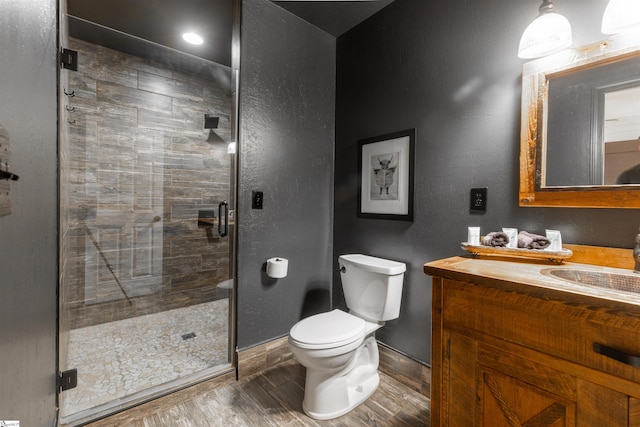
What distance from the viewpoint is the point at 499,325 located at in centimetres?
96

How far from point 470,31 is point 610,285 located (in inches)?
54.3

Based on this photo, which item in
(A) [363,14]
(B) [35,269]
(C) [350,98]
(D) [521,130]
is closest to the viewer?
(B) [35,269]

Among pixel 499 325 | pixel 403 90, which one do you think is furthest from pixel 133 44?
pixel 499 325

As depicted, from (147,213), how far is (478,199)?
2639 mm

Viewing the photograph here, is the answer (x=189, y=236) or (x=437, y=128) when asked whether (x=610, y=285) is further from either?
(x=189, y=236)

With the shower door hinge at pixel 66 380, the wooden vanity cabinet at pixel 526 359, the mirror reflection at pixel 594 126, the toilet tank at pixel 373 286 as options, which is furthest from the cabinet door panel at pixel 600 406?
the shower door hinge at pixel 66 380

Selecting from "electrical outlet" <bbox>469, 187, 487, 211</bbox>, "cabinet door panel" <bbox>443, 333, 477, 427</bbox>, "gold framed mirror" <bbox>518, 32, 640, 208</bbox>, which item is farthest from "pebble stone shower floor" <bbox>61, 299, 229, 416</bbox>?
"gold framed mirror" <bbox>518, 32, 640, 208</bbox>

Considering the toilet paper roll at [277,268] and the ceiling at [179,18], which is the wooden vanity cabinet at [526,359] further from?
the ceiling at [179,18]

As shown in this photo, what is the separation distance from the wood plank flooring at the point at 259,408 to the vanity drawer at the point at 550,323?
2.71 ft

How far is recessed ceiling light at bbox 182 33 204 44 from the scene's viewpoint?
2.25m

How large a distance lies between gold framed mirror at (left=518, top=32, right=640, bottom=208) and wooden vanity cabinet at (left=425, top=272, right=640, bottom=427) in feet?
2.07

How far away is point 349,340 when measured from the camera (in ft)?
4.86

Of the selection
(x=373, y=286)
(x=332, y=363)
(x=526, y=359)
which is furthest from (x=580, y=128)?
(x=332, y=363)

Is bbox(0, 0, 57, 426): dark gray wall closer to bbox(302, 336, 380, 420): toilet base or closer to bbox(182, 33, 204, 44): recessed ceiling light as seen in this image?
bbox(302, 336, 380, 420): toilet base
